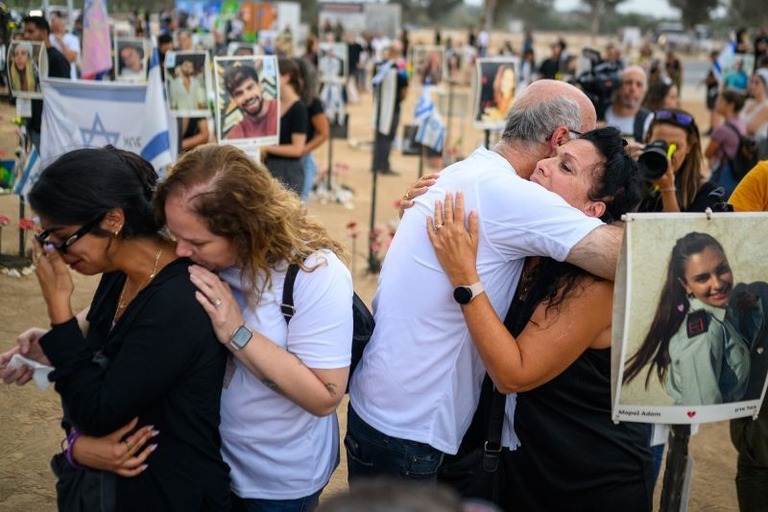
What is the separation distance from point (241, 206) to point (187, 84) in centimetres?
563

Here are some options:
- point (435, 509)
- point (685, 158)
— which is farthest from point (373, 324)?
point (685, 158)

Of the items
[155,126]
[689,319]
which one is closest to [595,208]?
[689,319]

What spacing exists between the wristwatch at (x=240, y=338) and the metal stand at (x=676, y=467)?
1087 millimetres

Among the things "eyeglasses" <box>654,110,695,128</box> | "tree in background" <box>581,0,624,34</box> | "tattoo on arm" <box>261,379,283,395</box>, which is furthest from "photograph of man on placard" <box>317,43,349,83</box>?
"tree in background" <box>581,0,624,34</box>

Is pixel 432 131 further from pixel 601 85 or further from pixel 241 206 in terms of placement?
pixel 241 206

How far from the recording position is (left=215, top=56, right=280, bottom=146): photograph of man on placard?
246 inches

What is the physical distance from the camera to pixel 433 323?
2.18m

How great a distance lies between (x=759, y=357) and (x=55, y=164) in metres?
1.85

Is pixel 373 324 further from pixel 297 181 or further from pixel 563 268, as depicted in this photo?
pixel 297 181

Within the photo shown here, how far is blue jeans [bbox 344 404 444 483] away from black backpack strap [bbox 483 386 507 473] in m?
0.13

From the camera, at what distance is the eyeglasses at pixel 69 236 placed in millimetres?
1958

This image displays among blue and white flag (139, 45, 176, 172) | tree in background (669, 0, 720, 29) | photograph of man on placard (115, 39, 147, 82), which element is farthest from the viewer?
tree in background (669, 0, 720, 29)

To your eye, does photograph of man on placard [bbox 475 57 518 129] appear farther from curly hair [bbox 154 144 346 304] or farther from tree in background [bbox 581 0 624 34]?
tree in background [bbox 581 0 624 34]

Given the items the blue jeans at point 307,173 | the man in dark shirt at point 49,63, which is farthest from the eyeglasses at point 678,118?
the man in dark shirt at point 49,63
